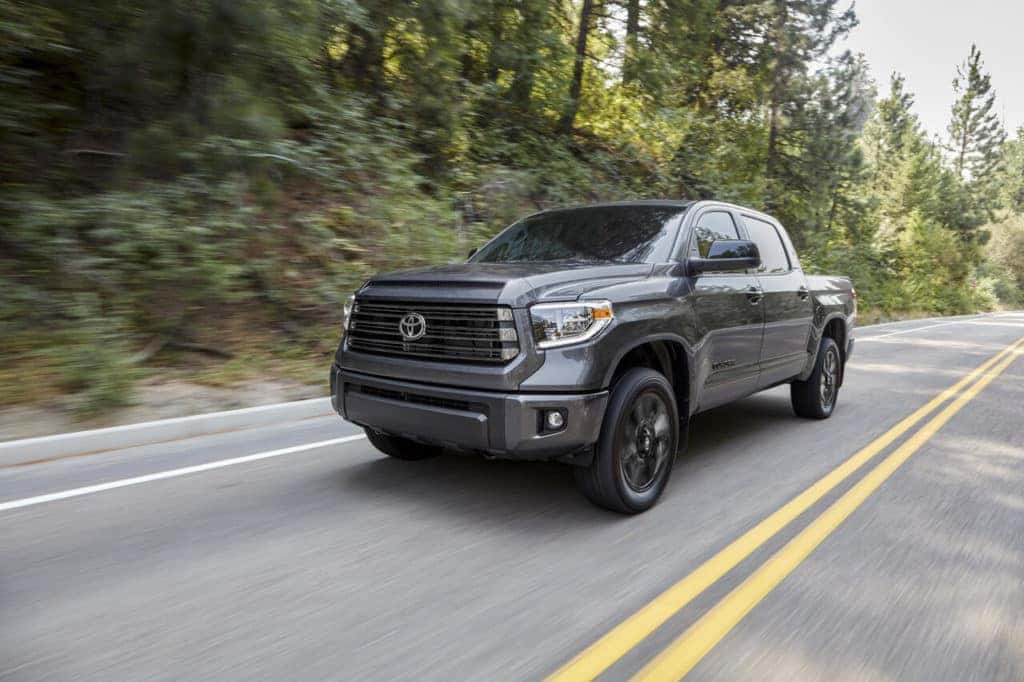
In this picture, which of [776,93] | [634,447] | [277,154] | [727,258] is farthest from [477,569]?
[776,93]

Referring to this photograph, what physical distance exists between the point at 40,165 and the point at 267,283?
257 cm

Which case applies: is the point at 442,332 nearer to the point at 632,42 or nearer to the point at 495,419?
the point at 495,419

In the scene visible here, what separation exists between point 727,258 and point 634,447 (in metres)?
1.56

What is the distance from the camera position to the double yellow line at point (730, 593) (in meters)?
2.61

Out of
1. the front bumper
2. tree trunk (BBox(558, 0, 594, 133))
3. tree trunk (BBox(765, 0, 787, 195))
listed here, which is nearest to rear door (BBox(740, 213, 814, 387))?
the front bumper

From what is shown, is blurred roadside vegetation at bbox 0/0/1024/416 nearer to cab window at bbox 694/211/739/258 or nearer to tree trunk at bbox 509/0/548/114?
tree trunk at bbox 509/0/548/114

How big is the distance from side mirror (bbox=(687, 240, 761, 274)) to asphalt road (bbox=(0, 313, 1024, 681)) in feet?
4.65

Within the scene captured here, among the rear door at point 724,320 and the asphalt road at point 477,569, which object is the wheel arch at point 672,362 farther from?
the asphalt road at point 477,569

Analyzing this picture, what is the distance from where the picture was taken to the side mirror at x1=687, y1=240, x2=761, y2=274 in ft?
15.4

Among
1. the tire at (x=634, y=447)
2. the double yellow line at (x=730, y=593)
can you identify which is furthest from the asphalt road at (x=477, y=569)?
the tire at (x=634, y=447)

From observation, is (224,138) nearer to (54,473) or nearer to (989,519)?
(54,473)

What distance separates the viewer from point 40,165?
25.2 ft

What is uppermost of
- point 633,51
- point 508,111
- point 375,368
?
point 633,51

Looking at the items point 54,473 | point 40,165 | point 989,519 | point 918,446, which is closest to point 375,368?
point 54,473
